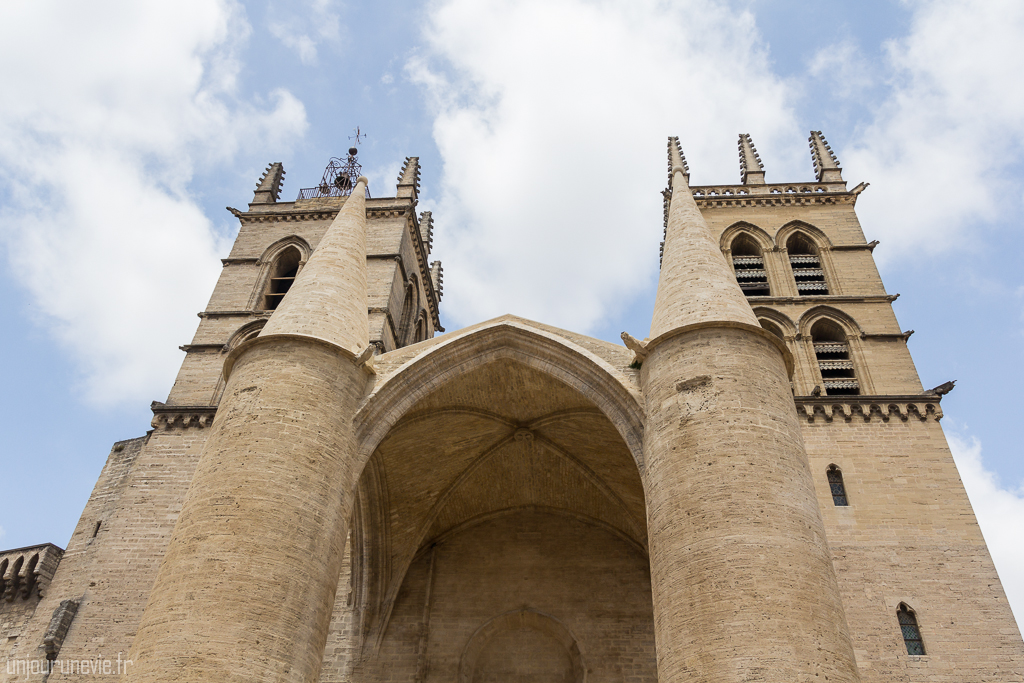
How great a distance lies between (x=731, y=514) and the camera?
267 inches

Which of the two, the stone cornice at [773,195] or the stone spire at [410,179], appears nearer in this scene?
the stone cornice at [773,195]

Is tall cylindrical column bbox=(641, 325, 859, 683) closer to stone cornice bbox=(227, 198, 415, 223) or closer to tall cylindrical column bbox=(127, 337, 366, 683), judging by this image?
tall cylindrical column bbox=(127, 337, 366, 683)

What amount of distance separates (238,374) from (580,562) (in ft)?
18.5

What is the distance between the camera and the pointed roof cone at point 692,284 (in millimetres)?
8625

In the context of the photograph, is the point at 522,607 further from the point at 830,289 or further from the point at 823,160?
the point at 823,160

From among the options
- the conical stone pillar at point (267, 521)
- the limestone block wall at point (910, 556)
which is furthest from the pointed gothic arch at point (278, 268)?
A: the limestone block wall at point (910, 556)

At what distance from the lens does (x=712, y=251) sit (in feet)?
32.7

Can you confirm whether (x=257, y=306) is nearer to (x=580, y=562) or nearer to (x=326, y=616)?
(x=580, y=562)

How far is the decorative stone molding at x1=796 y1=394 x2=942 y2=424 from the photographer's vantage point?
1141cm

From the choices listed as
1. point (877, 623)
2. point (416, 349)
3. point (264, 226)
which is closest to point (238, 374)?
point (416, 349)

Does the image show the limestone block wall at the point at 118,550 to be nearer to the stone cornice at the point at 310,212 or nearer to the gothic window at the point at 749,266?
the stone cornice at the point at 310,212

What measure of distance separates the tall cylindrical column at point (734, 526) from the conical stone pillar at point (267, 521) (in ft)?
9.96

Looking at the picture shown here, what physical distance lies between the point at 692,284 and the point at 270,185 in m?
12.8

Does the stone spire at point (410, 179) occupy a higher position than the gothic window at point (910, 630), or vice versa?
the stone spire at point (410, 179)
